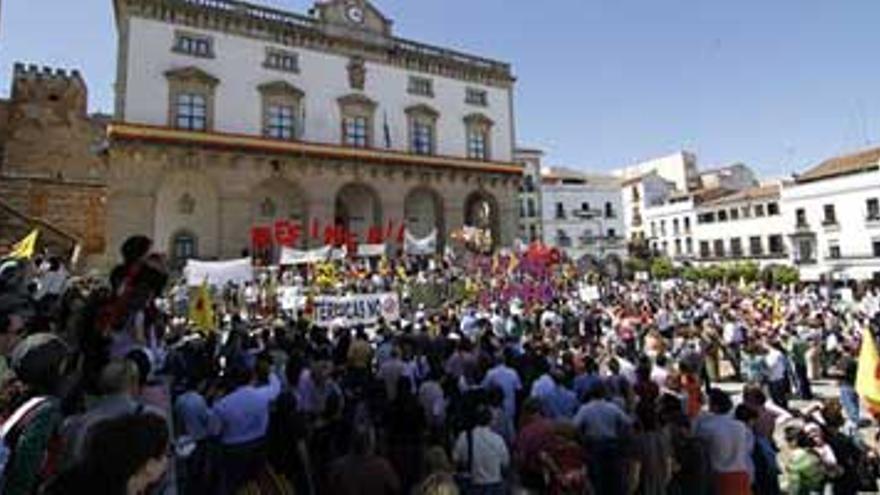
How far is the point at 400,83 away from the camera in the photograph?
38.6m

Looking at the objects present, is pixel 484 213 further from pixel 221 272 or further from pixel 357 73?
pixel 221 272

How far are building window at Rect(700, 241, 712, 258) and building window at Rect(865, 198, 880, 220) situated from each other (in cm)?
1496

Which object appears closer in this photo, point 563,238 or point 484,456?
point 484,456

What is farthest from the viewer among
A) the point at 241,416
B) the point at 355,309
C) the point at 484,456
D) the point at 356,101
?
the point at 356,101

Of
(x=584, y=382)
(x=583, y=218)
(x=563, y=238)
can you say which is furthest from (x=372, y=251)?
(x=583, y=218)

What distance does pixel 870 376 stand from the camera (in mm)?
7617

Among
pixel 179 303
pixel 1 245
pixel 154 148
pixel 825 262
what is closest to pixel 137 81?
pixel 154 148

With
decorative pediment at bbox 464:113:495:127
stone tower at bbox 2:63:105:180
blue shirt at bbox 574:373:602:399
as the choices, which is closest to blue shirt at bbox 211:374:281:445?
blue shirt at bbox 574:373:602:399

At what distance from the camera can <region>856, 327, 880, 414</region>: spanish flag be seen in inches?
297

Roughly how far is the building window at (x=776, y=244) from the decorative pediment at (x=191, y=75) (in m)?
45.9

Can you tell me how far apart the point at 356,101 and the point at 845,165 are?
3802 centimetres

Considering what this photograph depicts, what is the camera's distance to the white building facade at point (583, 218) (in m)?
60.2

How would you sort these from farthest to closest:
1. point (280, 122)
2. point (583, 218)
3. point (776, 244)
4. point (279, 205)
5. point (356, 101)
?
point (583, 218)
point (776, 244)
point (356, 101)
point (280, 122)
point (279, 205)

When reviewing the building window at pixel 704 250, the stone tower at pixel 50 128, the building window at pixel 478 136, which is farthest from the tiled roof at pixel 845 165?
the stone tower at pixel 50 128
